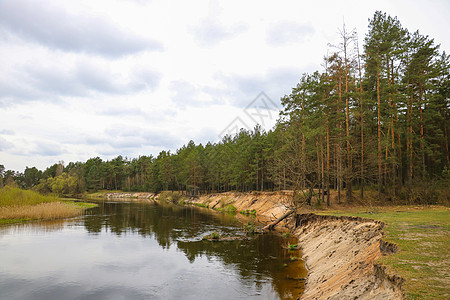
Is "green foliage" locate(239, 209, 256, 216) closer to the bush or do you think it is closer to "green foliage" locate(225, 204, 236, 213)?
"green foliage" locate(225, 204, 236, 213)

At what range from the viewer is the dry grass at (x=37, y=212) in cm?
3103

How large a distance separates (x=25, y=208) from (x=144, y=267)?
88.0 ft

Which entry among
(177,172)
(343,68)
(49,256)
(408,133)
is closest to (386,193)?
(408,133)

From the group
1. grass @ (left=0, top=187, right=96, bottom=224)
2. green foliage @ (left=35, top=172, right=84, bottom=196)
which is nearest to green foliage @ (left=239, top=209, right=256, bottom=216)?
grass @ (left=0, top=187, right=96, bottom=224)

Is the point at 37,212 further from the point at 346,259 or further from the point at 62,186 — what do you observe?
the point at 62,186

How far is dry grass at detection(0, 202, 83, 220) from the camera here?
102ft

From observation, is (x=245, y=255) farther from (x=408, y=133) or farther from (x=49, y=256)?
(x=408, y=133)

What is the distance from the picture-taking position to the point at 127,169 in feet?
456

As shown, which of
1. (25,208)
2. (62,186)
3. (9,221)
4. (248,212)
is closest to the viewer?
(9,221)

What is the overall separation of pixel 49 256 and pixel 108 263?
4938 millimetres

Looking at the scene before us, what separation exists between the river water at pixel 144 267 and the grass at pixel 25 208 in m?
6.51

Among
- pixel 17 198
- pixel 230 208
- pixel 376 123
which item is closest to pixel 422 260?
pixel 376 123

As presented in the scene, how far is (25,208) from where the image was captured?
3338 centimetres

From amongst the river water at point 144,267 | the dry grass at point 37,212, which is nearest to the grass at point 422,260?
the river water at point 144,267
